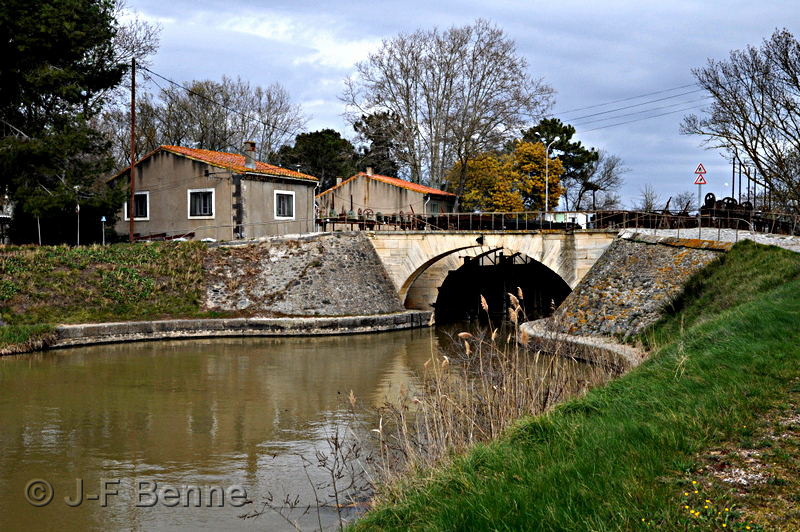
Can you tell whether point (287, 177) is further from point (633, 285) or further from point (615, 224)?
point (633, 285)

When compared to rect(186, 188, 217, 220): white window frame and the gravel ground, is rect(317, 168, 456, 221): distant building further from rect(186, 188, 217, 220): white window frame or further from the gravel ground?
the gravel ground

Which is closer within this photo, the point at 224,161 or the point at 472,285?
the point at 224,161

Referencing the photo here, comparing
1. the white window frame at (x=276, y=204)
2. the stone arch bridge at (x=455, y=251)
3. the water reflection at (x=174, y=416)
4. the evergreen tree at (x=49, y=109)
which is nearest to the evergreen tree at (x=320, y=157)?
the white window frame at (x=276, y=204)

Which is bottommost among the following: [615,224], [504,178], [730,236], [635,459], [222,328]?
[222,328]

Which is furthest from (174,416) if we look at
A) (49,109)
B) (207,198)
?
(49,109)

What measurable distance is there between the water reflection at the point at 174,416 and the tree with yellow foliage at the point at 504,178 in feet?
83.6

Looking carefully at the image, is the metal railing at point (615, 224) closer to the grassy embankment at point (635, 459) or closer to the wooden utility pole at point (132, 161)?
the wooden utility pole at point (132, 161)

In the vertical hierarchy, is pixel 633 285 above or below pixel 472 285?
above

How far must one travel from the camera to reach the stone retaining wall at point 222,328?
79.9 ft

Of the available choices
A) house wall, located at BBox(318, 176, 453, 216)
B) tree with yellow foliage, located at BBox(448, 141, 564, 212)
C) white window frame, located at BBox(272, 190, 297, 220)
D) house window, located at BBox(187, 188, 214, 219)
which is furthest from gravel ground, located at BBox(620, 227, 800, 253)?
tree with yellow foliage, located at BBox(448, 141, 564, 212)

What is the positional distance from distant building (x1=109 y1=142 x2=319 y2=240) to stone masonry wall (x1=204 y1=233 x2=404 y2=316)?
2507 mm

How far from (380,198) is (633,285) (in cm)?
2422

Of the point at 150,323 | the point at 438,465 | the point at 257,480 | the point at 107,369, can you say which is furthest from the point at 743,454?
the point at 150,323

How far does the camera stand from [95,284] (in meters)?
27.3
